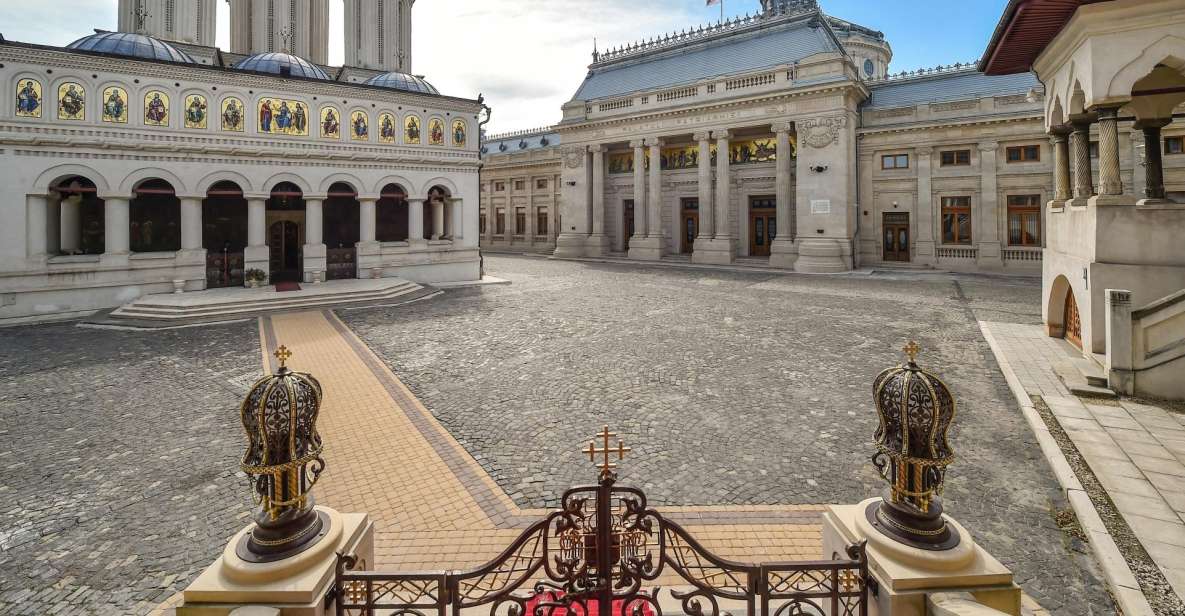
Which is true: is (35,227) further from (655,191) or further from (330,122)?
(655,191)

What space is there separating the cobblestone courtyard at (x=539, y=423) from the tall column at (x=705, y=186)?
785 inches

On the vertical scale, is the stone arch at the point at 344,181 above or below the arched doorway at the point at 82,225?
above

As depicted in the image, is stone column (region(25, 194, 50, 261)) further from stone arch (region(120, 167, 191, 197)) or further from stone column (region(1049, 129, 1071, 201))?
stone column (region(1049, 129, 1071, 201))

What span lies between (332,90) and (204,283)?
9779 millimetres

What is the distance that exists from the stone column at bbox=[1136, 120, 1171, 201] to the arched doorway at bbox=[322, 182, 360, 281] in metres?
26.7

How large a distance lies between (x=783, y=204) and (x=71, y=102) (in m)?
34.3

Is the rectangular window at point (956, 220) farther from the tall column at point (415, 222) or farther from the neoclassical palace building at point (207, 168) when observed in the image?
the tall column at point (415, 222)

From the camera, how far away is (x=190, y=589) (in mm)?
3084

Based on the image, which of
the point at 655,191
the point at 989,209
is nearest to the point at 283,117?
the point at 655,191

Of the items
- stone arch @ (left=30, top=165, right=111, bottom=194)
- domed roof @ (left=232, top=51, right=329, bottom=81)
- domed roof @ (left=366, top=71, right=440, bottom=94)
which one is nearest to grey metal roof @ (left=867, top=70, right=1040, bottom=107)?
domed roof @ (left=366, top=71, right=440, bottom=94)

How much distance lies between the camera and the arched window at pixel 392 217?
28009mm

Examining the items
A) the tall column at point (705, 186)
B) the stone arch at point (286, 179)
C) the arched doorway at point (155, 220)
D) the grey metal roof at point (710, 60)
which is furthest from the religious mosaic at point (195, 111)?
the grey metal roof at point (710, 60)

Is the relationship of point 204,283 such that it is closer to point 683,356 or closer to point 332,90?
point 332,90

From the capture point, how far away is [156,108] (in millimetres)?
20641
